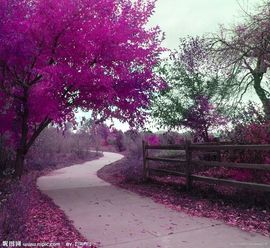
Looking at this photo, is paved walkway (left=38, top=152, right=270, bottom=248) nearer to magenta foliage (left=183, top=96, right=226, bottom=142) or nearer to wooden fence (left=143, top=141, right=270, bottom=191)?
wooden fence (left=143, top=141, right=270, bottom=191)

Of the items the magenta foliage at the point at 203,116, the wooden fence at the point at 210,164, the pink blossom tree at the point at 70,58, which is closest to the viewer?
the wooden fence at the point at 210,164

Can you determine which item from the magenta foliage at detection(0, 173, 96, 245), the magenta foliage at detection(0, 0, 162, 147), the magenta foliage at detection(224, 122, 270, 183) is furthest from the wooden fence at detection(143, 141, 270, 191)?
the magenta foliage at detection(0, 173, 96, 245)

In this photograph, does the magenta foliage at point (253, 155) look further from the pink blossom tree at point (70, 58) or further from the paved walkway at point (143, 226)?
the pink blossom tree at point (70, 58)

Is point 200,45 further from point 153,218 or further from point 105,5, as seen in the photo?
point 153,218

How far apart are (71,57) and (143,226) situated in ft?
21.9

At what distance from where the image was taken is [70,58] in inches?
451

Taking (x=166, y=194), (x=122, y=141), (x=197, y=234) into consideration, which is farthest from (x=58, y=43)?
(x=122, y=141)

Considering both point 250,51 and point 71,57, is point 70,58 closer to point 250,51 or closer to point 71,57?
point 71,57

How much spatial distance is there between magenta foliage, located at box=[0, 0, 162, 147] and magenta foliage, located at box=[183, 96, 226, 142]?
409cm

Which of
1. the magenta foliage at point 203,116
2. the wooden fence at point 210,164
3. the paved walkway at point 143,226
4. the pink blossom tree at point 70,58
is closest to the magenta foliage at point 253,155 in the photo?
the wooden fence at point 210,164

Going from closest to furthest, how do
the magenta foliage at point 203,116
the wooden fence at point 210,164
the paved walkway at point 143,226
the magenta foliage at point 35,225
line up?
the magenta foliage at point 35,225 < the paved walkway at point 143,226 < the wooden fence at point 210,164 < the magenta foliage at point 203,116

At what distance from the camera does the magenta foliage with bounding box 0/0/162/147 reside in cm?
1064

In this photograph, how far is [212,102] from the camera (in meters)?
16.7

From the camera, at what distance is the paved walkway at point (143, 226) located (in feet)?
18.8
